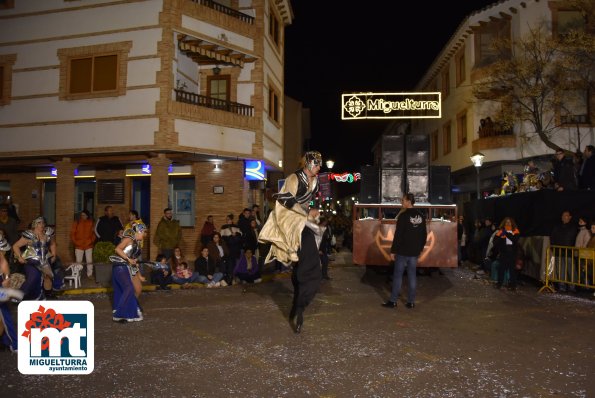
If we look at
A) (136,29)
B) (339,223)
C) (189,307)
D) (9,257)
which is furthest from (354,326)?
(339,223)

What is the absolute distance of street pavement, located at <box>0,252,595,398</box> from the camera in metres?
4.62

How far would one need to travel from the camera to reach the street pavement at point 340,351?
4.62 metres

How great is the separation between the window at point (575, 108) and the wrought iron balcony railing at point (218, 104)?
46.7 ft

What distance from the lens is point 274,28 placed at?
2173 cm

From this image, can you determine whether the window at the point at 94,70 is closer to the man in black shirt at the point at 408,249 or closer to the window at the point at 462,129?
the man in black shirt at the point at 408,249

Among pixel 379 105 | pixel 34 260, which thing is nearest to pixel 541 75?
pixel 379 105

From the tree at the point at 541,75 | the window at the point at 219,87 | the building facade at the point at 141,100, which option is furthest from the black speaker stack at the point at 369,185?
the tree at the point at 541,75

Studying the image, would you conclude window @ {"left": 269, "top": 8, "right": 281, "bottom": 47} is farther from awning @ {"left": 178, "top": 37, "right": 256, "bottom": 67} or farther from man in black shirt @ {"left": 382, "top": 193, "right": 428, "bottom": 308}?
man in black shirt @ {"left": 382, "top": 193, "right": 428, "bottom": 308}

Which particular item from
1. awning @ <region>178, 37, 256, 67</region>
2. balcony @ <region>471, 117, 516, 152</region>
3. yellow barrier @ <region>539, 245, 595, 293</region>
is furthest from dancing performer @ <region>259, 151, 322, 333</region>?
balcony @ <region>471, 117, 516, 152</region>

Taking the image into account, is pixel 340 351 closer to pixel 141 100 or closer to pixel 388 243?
pixel 388 243

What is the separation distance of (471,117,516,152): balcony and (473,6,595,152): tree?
698 mm

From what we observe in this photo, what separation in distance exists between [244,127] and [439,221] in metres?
8.31

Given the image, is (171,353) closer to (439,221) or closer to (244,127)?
(439,221)

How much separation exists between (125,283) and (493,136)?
2127 cm
